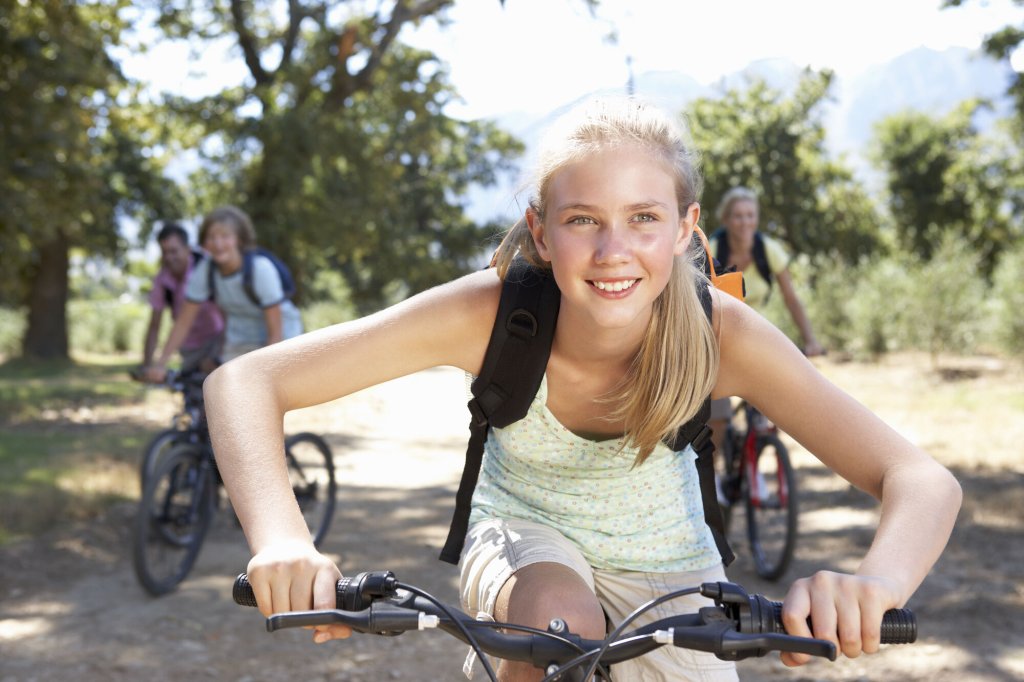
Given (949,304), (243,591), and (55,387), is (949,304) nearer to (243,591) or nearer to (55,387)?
(55,387)

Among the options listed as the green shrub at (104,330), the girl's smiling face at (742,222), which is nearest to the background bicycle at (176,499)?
the girl's smiling face at (742,222)

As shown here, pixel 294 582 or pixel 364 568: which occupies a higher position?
pixel 294 582

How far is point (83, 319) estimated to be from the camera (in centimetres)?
3259

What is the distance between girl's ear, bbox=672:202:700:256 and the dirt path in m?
2.87

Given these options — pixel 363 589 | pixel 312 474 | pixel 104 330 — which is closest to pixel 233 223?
pixel 312 474

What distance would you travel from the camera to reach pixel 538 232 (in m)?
2.39

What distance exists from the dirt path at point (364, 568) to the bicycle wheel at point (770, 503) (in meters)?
0.15

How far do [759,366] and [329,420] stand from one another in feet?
39.8

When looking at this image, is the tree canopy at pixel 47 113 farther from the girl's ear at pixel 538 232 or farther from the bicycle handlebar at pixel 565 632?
the bicycle handlebar at pixel 565 632

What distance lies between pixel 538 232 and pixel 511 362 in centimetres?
30

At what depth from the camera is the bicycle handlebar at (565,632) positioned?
154 centimetres

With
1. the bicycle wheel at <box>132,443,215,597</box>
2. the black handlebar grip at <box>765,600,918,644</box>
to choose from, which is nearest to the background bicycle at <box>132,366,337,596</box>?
the bicycle wheel at <box>132,443,215,597</box>

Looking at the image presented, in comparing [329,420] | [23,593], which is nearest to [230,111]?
[329,420]

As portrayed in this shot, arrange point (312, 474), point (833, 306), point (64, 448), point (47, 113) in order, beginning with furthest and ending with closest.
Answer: point (833, 306) → point (47, 113) → point (64, 448) → point (312, 474)
